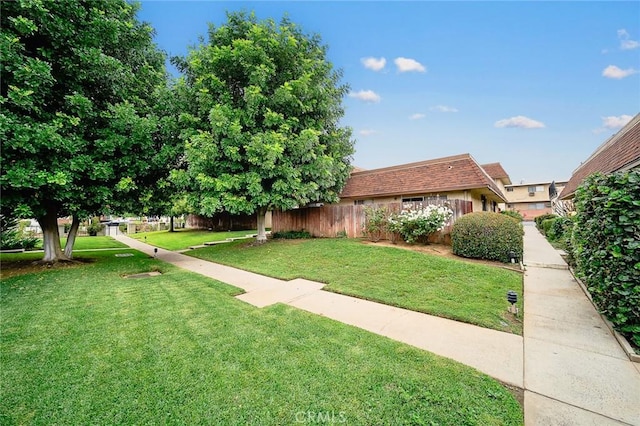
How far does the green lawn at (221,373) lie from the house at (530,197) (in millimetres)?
43871

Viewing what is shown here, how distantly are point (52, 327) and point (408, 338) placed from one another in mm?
5258

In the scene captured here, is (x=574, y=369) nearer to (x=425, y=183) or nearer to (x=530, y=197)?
(x=425, y=183)

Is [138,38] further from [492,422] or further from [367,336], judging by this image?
[492,422]

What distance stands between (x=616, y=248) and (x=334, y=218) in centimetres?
1067

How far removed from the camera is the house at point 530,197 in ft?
126

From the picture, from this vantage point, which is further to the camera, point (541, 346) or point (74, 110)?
point (74, 110)

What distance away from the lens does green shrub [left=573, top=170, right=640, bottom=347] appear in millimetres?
3455

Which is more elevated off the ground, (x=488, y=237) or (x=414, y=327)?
(x=488, y=237)

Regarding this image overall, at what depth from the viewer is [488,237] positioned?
8.23m

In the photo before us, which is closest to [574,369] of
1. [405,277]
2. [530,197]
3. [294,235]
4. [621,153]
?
[405,277]

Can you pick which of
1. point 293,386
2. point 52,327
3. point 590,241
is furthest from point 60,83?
point 590,241

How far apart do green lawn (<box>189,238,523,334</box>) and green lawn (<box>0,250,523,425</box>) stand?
1793 millimetres

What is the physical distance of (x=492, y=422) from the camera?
2.16m

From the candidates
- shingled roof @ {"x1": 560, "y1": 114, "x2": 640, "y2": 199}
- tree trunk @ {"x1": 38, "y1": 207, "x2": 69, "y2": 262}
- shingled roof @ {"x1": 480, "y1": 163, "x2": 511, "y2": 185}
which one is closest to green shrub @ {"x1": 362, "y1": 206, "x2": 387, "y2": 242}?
shingled roof @ {"x1": 560, "y1": 114, "x2": 640, "y2": 199}
